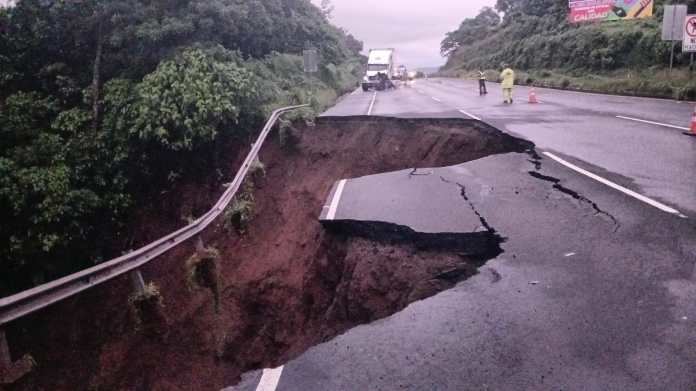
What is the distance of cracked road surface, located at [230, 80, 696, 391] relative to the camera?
3838mm

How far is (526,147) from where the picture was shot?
12.0m

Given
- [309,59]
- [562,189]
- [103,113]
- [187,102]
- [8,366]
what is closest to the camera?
[8,366]

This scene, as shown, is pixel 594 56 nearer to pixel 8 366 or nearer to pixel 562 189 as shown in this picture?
pixel 562 189

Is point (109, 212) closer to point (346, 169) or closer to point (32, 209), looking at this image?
point (32, 209)

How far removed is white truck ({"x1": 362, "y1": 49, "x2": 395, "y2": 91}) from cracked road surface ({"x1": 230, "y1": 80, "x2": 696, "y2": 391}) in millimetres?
34231

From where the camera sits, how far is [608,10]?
133ft

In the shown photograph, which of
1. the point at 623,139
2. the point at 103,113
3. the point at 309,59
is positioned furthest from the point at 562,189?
the point at 309,59

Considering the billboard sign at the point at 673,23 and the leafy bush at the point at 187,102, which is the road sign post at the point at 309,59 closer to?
the leafy bush at the point at 187,102

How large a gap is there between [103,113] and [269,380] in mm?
14905

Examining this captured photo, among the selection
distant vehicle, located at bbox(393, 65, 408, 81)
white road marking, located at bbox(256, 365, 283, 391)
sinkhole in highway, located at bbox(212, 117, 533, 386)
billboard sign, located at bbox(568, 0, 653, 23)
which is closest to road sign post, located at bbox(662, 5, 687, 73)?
sinkhole in highway, located at bbox(212, 117, 533, 386)

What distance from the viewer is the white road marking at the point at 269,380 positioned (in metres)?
3.99

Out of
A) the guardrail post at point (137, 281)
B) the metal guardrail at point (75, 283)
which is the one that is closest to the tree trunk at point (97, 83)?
the metal guardrail at point (75, 283)

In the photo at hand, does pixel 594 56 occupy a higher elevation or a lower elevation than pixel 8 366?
higher

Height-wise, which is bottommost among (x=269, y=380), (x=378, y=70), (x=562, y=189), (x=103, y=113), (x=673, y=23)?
(x=269, y=380)
